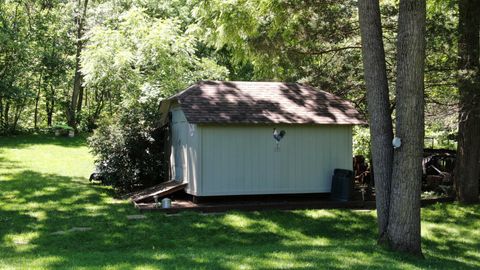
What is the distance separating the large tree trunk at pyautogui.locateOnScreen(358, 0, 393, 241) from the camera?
8195mm

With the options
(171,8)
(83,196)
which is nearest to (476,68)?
(83,196)

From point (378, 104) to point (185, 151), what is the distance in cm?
619

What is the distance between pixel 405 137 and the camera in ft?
25.5

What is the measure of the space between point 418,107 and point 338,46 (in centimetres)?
707

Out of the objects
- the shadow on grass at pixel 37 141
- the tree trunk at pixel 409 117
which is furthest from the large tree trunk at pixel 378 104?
the shadow on grass at pixel 37 141

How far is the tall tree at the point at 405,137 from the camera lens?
773cm

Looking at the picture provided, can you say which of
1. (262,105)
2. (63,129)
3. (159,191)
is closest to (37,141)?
(63,129)

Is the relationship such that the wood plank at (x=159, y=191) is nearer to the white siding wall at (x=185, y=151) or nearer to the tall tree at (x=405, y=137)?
the white siding wall at (x=185, y=151)

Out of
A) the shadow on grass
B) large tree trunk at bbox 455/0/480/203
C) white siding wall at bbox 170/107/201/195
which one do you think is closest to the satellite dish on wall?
white siding wall at bbox 170/107/201/195

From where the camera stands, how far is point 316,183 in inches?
531

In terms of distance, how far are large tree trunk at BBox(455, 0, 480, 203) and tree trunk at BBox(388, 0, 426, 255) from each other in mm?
3848

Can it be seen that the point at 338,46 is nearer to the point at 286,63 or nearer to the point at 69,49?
the point at 286,63

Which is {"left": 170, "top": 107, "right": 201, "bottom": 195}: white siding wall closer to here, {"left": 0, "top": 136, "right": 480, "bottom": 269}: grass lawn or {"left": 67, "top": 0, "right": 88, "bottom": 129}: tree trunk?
{"left": 0, "top": 136, "right": 480, "bottom": 269}: grass lawn

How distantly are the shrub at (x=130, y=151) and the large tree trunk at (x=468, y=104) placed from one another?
769 centimetres
